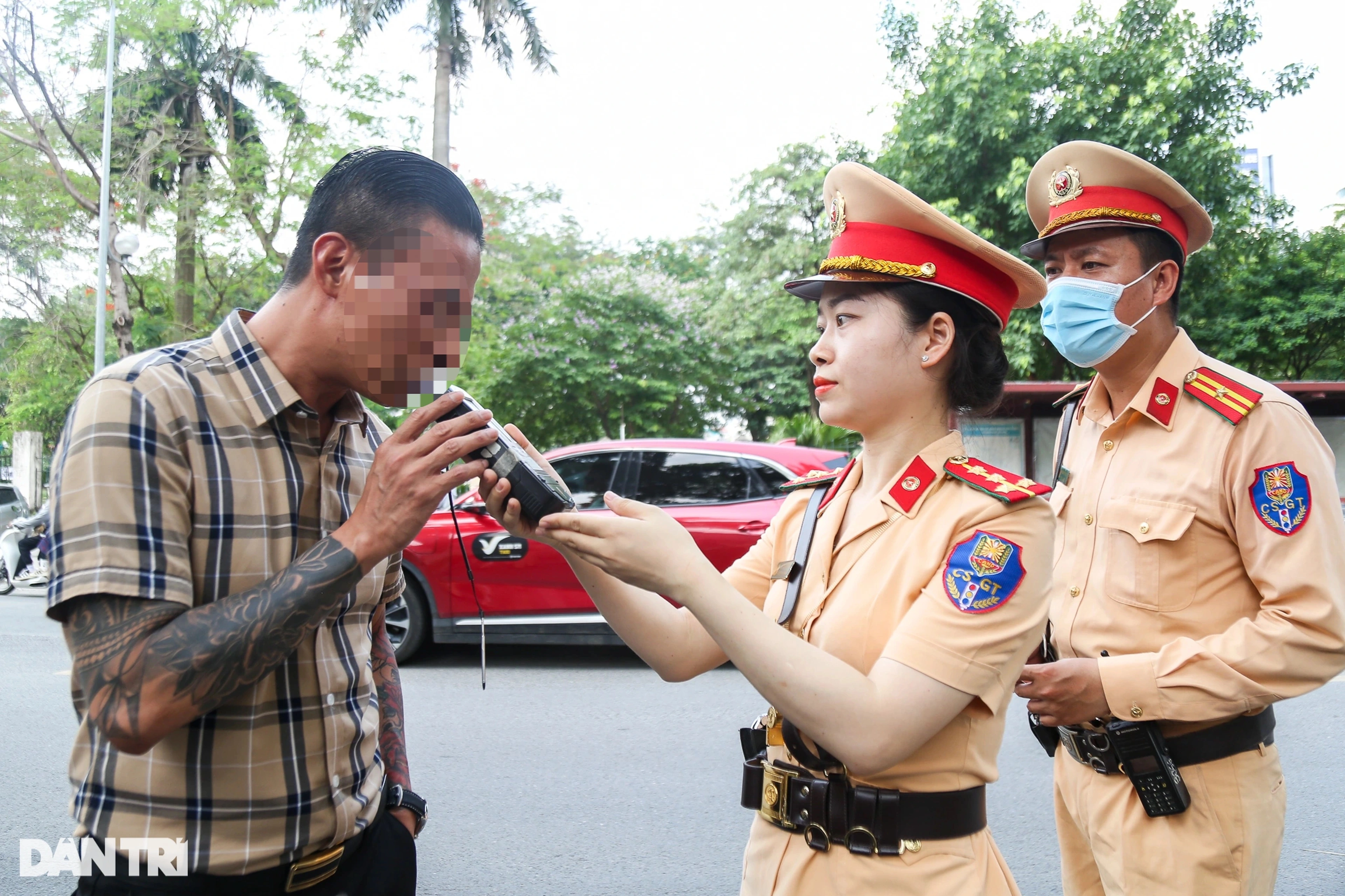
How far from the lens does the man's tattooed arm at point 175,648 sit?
127cm

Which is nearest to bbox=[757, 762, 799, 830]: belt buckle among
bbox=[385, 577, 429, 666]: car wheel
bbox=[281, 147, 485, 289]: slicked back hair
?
bbox=[281, 147, 485, 289]: slicked back hair

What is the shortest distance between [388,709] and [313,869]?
49 cm

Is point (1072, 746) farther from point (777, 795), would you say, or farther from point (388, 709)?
point (388, 709)

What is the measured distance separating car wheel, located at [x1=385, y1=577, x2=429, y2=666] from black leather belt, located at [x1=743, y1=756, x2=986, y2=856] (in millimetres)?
5584

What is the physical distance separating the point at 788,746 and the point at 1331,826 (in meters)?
3.53

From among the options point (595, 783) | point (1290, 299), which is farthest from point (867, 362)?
point (1290, 299)

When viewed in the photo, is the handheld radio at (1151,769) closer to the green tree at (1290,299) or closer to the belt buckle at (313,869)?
the belt buckle at (313,869)

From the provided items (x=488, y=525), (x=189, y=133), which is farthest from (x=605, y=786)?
(x=189, y=133)

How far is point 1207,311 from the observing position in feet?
45.5

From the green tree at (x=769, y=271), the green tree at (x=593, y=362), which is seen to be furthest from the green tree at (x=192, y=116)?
the green tree at (x=769, y=271)

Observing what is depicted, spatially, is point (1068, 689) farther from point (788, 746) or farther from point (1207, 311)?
point (1207, 311)

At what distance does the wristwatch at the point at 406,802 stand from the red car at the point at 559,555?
175 inches

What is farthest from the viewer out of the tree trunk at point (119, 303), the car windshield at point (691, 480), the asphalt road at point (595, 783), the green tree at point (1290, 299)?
the tree trunk at point (119, 303)

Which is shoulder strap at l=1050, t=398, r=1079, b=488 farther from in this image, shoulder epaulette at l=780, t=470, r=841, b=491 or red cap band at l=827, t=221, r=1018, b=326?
red cap band at l=827, t=221, r=1018, b=326
